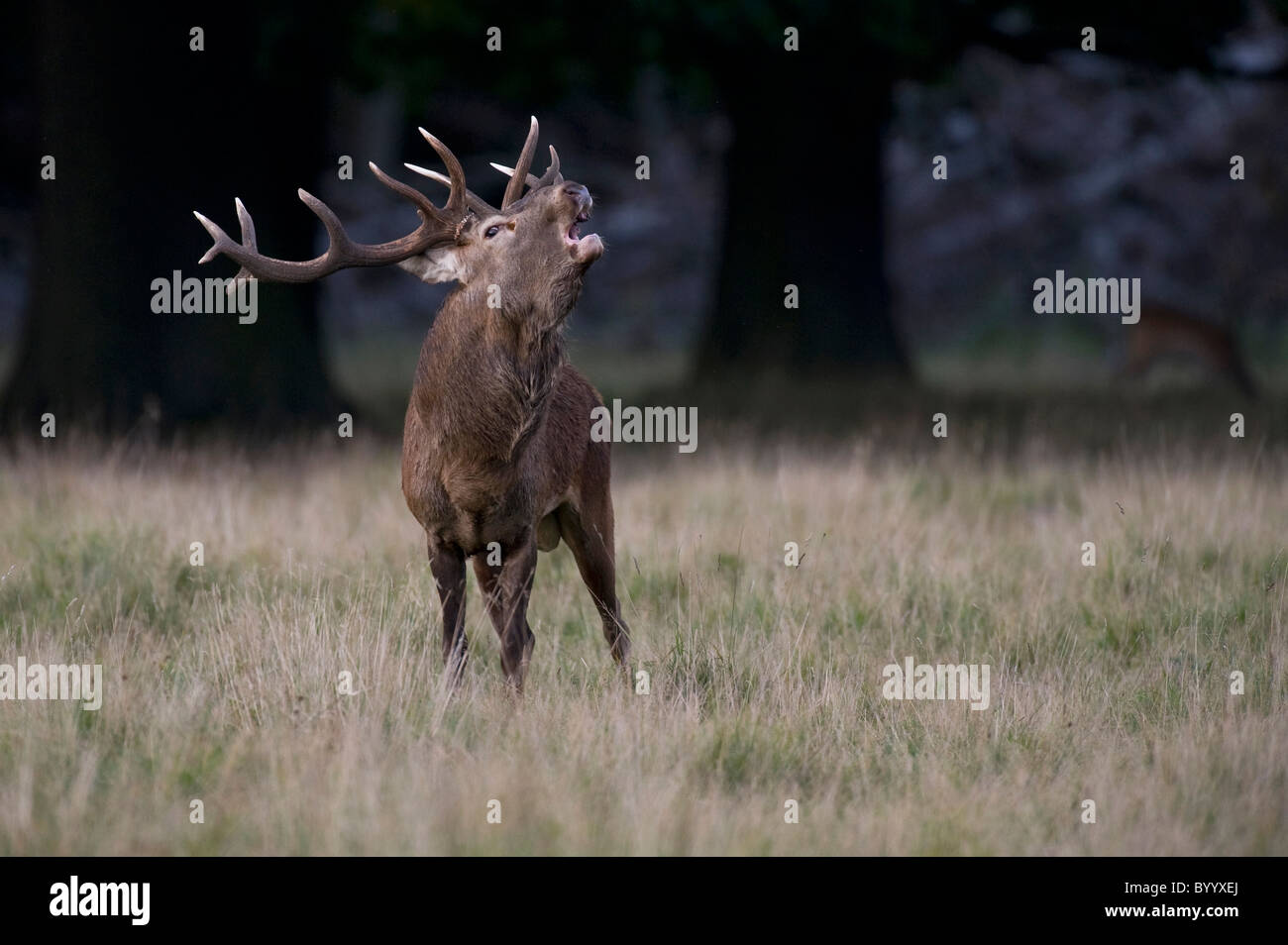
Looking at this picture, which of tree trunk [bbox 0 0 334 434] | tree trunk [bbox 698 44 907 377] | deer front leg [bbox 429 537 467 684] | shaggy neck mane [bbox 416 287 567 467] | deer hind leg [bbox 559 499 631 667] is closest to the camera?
shaggy neck mane [bbox 416 287 567 467]

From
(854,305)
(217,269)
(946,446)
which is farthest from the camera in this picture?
(854,305)

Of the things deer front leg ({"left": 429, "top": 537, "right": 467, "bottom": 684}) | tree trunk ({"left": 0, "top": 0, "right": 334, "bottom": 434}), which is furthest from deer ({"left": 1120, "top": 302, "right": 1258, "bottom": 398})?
deer front leg ({"left": 429, "top": 537, "right": 467, "bottom": 684})

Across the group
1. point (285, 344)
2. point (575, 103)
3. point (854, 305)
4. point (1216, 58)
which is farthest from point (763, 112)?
point (575, 103)

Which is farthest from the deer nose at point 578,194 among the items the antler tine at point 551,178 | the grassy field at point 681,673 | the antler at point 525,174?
the grassy field at point 681,673

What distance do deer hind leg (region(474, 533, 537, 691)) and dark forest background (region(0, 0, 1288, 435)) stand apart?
600 centimetres

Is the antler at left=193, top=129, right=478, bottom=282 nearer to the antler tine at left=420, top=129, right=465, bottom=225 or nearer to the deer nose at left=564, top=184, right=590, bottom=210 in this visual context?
the antler tine at left=420, top=129, right=465, bottom=225

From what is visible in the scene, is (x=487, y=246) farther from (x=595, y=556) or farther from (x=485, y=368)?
(x=595, y=556)

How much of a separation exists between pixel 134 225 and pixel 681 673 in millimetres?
7263

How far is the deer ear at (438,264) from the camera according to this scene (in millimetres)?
6617

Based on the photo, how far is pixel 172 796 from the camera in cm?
523

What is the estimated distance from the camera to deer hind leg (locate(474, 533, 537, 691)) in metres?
6.45

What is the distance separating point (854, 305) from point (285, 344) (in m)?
5.72
